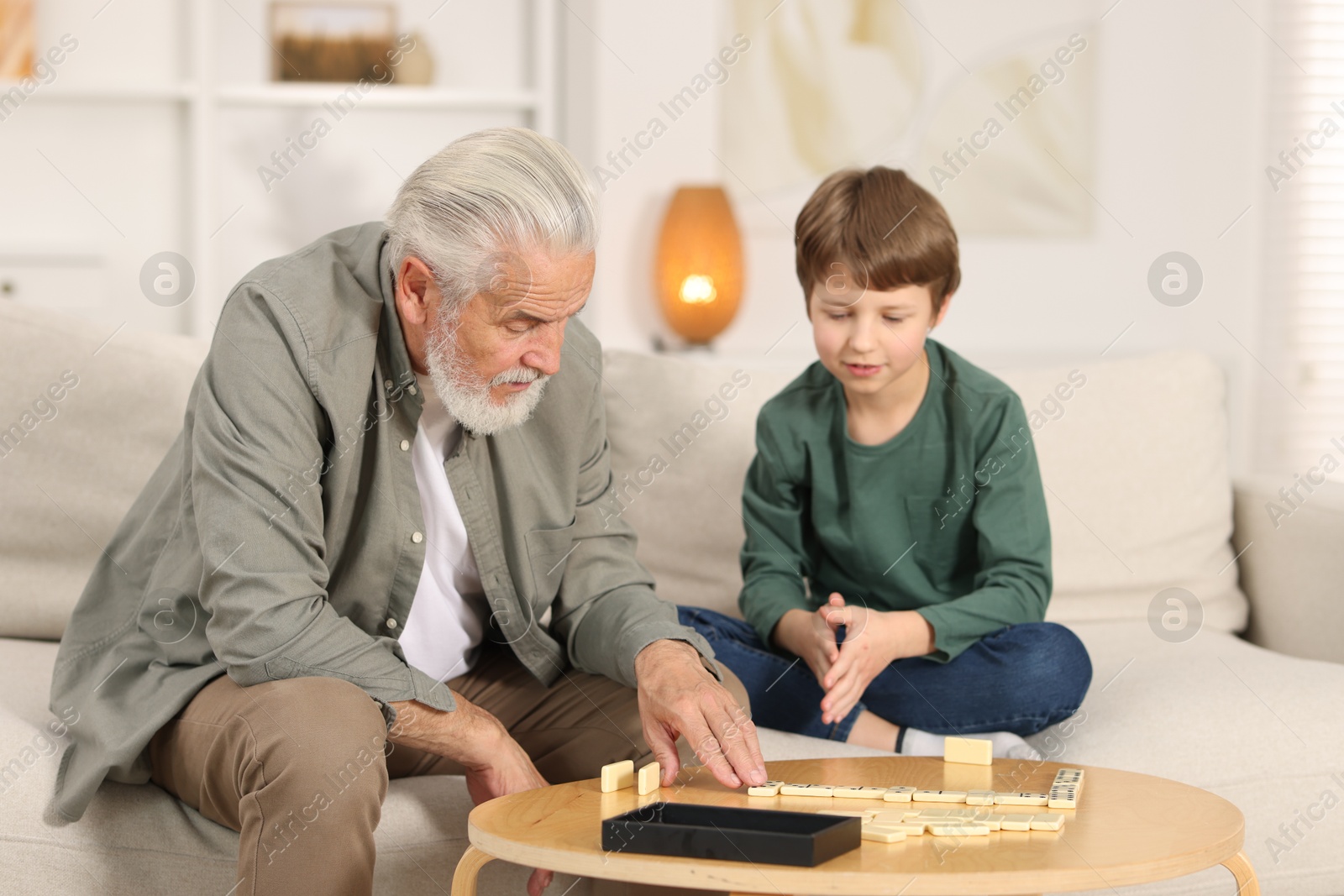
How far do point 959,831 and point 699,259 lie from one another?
2.02 m

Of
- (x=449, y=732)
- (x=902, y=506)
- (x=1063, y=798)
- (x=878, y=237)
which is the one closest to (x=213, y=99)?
(x=878, y=237)

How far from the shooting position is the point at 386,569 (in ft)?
4.79

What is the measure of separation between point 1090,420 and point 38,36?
8.26 ft

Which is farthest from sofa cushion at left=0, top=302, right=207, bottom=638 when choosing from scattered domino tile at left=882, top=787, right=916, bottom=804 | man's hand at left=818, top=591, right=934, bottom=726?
scattered domino tile at left=882, top=787, right=916, bottom=804

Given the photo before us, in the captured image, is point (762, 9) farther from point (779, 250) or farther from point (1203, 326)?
point (1203, 326)

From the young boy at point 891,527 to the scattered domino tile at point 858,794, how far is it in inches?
13.3

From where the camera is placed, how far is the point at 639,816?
1.05 meters

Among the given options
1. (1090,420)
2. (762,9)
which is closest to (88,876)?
(1090,420)

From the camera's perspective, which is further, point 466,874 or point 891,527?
point 891,527

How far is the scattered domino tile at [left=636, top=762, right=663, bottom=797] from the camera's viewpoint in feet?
3.96

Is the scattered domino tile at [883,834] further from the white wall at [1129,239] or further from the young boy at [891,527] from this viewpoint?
the white wall at [1129,239]

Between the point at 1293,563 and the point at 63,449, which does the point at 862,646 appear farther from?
the point at 63,449

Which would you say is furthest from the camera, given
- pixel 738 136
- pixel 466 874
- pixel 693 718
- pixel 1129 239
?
pixel 1129 239

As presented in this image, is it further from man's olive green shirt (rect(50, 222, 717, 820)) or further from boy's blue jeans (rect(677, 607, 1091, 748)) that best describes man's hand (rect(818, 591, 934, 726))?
man's olive green shirt (rect(50, 222, 717, 820))
